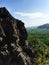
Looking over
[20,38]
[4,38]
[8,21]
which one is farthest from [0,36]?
[20,38]

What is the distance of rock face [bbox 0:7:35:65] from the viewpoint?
43513 millimetres

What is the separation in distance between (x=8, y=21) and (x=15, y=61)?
425 inches

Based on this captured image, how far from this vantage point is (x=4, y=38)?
45969 millimetres

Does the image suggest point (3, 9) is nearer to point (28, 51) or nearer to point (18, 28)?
point (18, 28)

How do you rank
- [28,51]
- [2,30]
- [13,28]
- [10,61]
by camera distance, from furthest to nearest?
[28,51] < [13,28] < [2,30] < [10,61]

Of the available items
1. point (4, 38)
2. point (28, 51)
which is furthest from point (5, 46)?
point (28, 51)

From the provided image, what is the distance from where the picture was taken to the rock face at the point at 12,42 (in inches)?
1713

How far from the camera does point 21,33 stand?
55.4 meters

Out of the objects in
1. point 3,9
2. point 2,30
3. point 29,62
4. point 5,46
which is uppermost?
point 3,9

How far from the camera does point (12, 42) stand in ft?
157

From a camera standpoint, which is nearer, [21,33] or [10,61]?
[10,61]

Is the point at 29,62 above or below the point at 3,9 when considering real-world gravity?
below

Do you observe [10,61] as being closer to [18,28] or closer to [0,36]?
[0,36]

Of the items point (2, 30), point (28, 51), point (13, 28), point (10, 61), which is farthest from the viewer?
point (28, 51)
